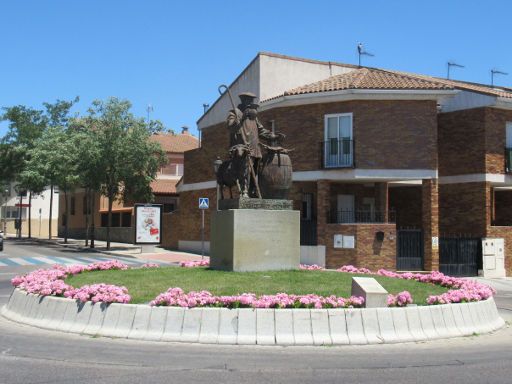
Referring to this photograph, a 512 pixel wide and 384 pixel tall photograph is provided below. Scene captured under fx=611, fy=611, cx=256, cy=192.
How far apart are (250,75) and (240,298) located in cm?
2332

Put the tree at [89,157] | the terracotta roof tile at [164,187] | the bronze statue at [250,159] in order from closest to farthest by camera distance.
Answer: the bronze statue at [250,159] → the tree at [89,157] → the terracotta roof tile at [164,187]

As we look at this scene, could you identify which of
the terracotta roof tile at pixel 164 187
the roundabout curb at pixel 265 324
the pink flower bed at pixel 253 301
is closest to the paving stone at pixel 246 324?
the roundabout curb at pixel 265 324

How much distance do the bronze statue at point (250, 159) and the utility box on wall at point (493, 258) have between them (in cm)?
1543

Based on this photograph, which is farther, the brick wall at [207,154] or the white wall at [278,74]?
the brick wall at [207,154]

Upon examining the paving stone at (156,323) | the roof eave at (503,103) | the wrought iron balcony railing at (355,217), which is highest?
the roof eave at (503,103)

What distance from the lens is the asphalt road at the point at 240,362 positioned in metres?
6.91

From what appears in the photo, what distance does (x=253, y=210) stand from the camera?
12852mm

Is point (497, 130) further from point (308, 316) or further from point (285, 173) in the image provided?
point (308, 316)

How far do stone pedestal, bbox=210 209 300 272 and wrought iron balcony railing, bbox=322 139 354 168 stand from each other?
14.1 m

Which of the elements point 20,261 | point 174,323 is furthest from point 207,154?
point 174,323

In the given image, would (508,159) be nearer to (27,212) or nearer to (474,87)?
(474,87)

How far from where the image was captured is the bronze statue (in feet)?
43.7

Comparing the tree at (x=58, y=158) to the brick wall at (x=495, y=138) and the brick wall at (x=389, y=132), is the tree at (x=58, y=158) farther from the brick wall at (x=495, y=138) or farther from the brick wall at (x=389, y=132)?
the brick wall at (x=495, y=138)

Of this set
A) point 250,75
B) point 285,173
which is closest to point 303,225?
point 250,75
